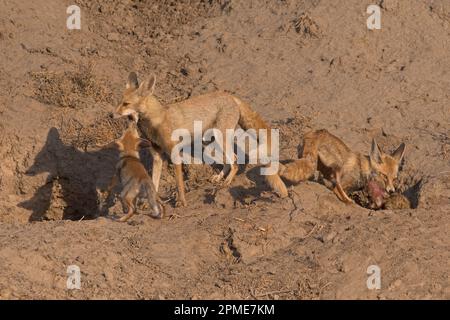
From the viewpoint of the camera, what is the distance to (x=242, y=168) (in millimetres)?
10234

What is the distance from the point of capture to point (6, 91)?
36.8ft

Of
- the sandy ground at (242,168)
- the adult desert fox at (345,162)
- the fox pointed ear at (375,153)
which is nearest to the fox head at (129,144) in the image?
the sandy ground at (242,168)

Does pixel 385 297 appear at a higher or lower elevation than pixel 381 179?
lower

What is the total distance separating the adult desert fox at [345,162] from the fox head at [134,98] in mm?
1821

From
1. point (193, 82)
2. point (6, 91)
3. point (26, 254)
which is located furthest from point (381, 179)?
point (6, 91)

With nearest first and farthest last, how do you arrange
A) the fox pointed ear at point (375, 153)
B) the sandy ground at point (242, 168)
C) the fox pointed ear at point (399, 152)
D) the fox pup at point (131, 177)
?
the sandy ground at point (242, 168), the fox pup at point (131, 177), the fox pointed ear at point (375, 153), the fox pointed ear at point (399, 152)

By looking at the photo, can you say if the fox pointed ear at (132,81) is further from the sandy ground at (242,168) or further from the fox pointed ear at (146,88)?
the sandy ground at (242,168)

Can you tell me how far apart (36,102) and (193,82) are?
2.06 metres

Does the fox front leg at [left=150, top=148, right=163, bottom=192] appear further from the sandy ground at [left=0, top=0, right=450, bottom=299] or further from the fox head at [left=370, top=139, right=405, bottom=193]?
the fox head at [left=370, top=139, right=405, bottom=193]

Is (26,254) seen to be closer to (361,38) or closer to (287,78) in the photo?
(287,78)

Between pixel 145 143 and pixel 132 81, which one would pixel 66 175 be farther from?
pixel 132 81

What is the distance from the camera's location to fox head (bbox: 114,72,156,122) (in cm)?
959

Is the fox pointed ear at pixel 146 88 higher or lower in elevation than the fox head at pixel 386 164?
higher

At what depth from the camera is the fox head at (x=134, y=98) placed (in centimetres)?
959
